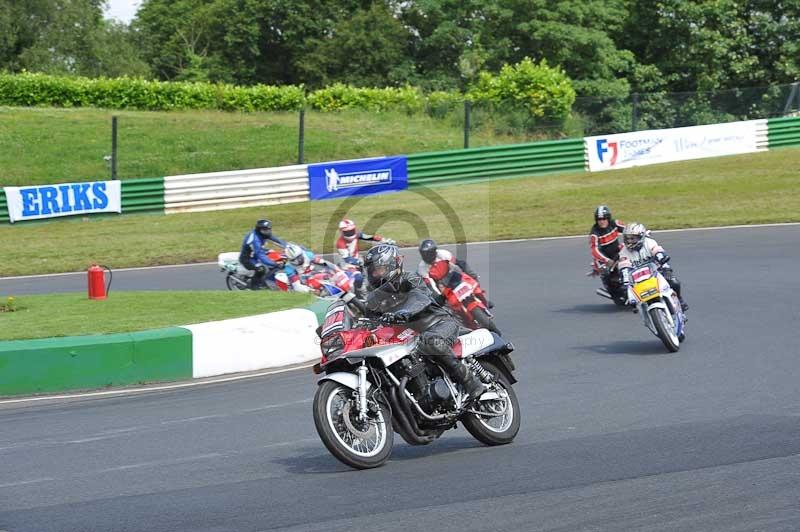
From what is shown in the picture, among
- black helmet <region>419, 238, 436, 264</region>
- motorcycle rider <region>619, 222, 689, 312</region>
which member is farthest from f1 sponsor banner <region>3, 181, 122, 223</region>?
motorcycle rider <region>619, 222, 689, 312</region>

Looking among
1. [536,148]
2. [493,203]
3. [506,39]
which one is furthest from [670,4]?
[493,203]

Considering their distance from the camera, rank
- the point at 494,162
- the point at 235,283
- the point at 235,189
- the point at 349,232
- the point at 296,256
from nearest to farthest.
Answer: the point at 349,232
the point at 296,256
the point at 235,283
the point at 235,189
the point at 494,162

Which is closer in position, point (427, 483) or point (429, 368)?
point (427, 483)

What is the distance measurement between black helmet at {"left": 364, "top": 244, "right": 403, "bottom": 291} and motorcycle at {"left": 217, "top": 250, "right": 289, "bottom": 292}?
10.3 m

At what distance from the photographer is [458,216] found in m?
27.6

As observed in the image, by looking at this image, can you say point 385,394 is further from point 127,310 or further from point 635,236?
point 635,236

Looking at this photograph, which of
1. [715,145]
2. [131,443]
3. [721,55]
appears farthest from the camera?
[721,55]

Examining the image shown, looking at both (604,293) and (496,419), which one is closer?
(496,419)

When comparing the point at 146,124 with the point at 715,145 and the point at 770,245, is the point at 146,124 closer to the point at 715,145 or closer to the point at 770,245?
the point at 715,145

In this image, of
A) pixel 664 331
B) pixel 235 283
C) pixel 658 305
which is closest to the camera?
pixel 664 331

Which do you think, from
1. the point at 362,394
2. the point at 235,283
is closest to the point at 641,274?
the point at 362,394

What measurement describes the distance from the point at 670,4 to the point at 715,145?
14.6 metres

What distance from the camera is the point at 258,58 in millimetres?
57562

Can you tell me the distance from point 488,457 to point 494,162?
24.3 meters
